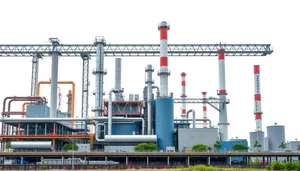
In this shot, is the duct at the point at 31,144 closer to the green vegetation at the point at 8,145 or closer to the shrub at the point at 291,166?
the green vegetation at the point at 8,145

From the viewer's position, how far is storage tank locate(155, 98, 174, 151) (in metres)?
→ 81.1

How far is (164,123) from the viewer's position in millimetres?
81500

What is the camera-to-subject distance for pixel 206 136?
273 ft

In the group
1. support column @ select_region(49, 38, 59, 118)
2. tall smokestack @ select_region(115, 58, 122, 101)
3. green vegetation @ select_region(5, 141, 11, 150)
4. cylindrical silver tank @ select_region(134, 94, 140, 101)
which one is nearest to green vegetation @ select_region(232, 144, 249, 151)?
cylindrical silver tank @ select_region(134, 94, 140, 101)

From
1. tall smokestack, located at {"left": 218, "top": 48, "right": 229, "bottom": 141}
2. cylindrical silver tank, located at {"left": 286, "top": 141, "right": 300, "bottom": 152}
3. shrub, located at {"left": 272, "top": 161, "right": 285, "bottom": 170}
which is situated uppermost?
tall smokestack, located at {"left": 218, "top": 48, "right": 229, "bottom": 141}

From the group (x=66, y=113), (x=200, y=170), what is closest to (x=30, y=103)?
(x=66, y=113)

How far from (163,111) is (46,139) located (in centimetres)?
2455

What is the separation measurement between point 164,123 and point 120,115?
41.9 feet

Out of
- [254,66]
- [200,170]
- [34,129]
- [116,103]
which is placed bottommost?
[200,170]

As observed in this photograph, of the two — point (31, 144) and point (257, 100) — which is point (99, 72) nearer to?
point (31, 144)

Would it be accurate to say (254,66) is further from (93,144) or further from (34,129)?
(34,129)

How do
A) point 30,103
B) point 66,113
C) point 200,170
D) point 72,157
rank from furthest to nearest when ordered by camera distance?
point 66,113
point 30,103
point 72,157
point 200,170

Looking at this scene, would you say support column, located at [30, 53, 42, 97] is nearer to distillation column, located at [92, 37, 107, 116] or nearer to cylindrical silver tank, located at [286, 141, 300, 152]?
distillation column, located at [92, 37, 107, 116]

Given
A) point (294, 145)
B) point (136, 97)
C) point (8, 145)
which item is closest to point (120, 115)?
point (136, 97)
